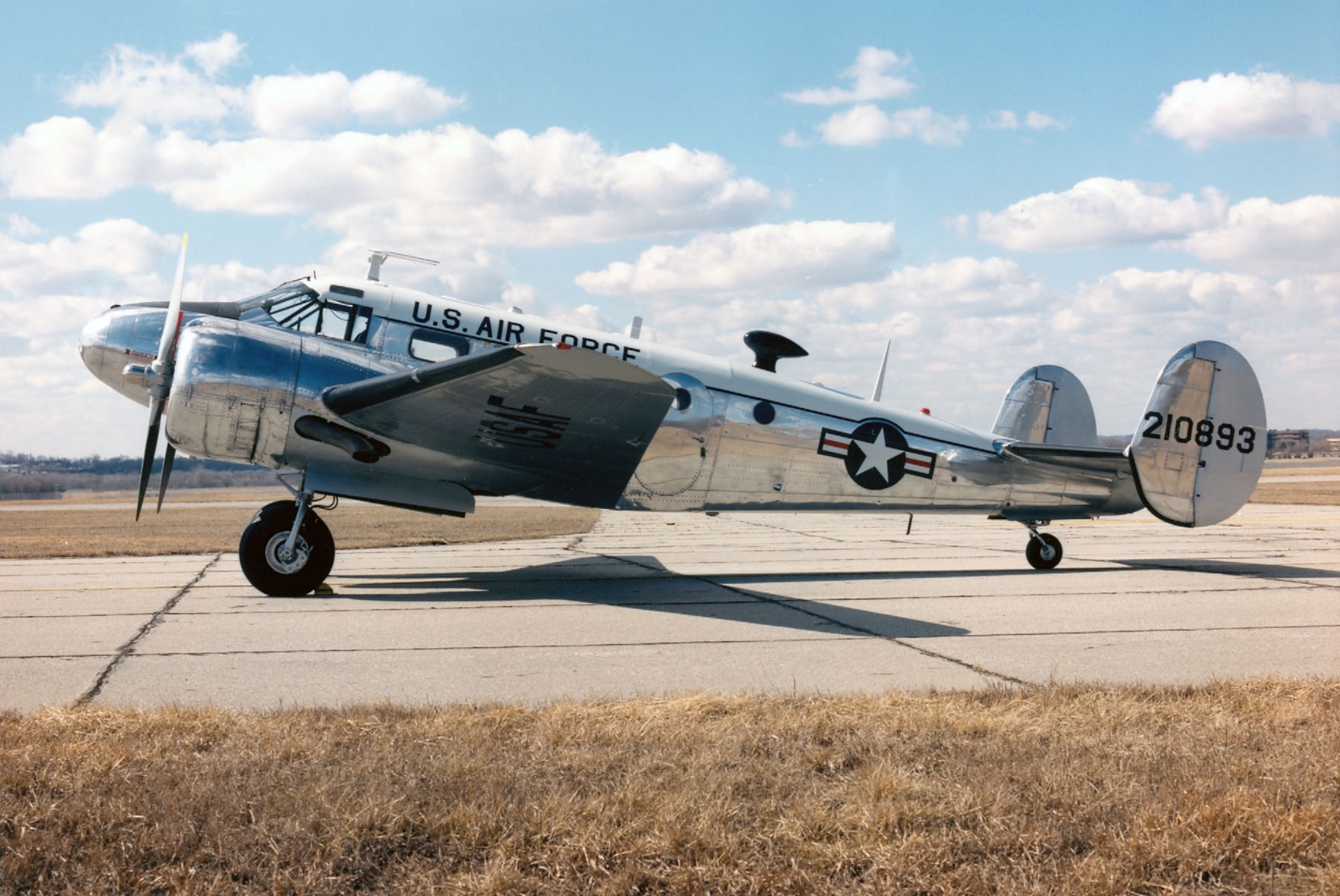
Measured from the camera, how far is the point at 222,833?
3377 mm

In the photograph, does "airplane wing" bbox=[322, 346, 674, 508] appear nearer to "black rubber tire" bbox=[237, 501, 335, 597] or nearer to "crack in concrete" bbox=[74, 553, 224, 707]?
"black rubber tire" bbox=[237, 501, 335, 597]

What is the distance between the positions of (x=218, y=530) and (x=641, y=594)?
19.1m

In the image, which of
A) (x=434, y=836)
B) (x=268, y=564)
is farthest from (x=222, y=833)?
(x=268, y=564)

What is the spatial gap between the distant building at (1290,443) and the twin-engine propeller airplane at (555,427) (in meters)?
94.5

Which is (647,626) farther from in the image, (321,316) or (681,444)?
(321,316)

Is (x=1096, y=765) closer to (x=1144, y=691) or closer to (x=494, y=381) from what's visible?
(x=1144, y=691)

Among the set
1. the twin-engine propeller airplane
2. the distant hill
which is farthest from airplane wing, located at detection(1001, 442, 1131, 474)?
the distant hill

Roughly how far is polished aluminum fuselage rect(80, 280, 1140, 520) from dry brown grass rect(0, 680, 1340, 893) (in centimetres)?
550

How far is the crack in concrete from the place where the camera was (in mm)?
5652

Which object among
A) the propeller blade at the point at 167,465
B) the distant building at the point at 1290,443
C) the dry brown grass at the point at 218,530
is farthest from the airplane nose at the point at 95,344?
the distant building at the point at 1290,443

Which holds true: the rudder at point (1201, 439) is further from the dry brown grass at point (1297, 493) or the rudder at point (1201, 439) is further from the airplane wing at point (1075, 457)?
the dry brown grass at point (1297, 493)

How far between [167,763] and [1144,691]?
517cm

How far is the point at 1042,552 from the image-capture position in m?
12.9

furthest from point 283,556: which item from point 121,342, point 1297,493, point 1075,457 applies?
point 1297,493
